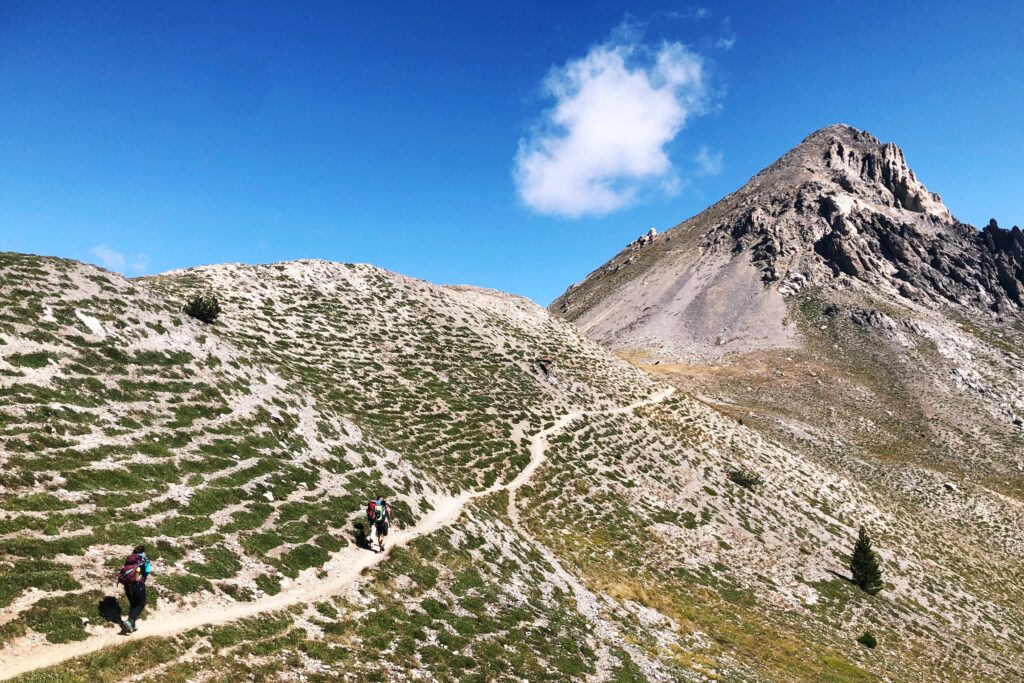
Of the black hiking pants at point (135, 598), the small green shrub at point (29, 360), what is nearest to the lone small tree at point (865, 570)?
the black hiking pants at point (135, 598)

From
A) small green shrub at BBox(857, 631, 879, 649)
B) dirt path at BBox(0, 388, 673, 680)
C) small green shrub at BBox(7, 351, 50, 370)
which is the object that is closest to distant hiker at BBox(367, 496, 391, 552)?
dirt path at BBox(0, 388, 673, 680)

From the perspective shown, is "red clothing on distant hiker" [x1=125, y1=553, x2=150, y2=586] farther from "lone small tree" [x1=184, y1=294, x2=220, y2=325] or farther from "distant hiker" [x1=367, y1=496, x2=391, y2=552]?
"lone small tree" [x1=184, y1=294, x2=220, y2=325]

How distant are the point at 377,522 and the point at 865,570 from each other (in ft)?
126

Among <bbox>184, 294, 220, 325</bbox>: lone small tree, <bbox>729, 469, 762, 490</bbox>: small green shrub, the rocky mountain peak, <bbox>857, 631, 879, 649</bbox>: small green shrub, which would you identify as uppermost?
the rocky mountain peak

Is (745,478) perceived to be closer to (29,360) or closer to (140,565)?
(140,565)

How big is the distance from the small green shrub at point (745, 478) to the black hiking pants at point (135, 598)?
49.1 meters

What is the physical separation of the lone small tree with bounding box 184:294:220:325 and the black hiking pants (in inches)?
1232

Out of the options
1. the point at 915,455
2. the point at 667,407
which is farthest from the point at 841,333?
the point at 667,407

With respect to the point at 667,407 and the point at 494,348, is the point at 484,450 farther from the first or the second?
the point at 667,407

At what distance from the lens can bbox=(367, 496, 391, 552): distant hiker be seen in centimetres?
2308

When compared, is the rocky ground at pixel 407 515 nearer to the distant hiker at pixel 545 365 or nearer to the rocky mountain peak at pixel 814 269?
the distant hiker at pixel 545 365

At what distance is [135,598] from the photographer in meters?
13.6

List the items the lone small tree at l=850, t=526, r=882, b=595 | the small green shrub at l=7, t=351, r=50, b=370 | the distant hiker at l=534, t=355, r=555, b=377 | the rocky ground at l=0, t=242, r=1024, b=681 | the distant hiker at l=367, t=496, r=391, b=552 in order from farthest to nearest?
the distant hiker at l=534, t=355, r=555, b=377 → the lone small tree at l=850, t=526, r=882, b=595 → the distant hiker at l=367, t=496, r=391, b=552 → the small green shrub at l=7, t=351, r=50, b=370 → the rocky ground at l=0, t=242, r=1024, b=681

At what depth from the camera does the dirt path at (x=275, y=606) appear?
37.9 ft
